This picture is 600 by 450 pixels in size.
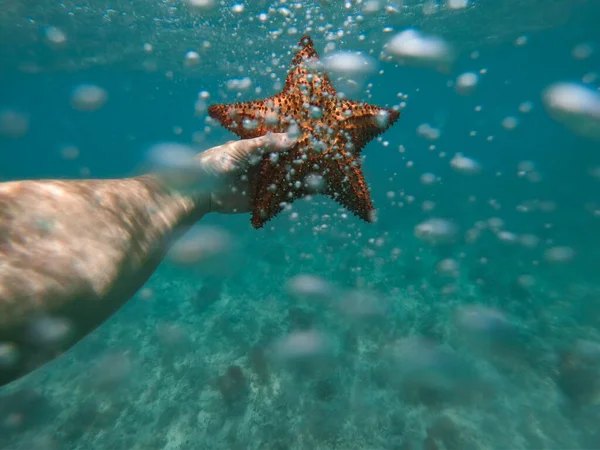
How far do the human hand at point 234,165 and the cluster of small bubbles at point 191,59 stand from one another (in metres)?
33.0

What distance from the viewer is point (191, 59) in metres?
33.4

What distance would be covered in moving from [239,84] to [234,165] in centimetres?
4712

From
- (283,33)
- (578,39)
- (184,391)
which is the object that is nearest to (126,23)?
(283,33)


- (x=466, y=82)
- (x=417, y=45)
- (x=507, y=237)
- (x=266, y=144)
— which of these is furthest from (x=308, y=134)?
(x=466, y=82)

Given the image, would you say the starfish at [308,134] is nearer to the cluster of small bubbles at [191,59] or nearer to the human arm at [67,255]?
the human arm at [67,255]

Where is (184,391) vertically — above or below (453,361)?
above

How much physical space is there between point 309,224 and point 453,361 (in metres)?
16.0

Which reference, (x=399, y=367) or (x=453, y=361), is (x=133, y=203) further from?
(x=453, y=361)

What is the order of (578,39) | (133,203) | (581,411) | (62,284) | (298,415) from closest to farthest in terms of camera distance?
(62,284) → (133,203) → (298,415) → (581,411) → (578,39)

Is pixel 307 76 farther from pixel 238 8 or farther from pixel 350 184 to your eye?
pixel 238 8

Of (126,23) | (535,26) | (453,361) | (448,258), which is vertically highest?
(126,23)

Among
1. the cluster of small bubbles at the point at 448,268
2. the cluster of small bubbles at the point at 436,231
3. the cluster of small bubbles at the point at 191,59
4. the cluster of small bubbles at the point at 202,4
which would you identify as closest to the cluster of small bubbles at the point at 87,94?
the cluster of small bubbles at the point at 191,59

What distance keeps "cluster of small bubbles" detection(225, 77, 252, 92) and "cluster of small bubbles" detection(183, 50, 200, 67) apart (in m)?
8.12

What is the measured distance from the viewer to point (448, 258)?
19.7 metres
